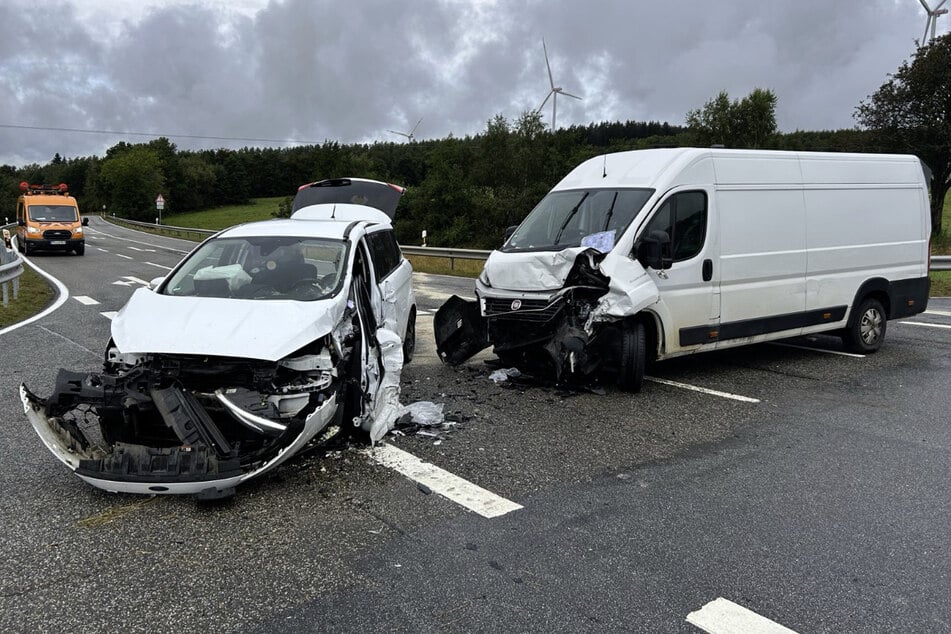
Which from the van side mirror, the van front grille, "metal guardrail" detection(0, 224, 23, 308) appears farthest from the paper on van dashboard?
"metal guardrail" detection(0, 224, 23, 308)

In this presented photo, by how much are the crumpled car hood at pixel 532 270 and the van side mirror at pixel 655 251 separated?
0.61 m

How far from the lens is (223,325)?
4.77 meters

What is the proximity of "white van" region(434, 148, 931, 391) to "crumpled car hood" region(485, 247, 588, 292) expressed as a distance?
14mm

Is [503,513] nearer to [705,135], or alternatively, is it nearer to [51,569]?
[51,569]

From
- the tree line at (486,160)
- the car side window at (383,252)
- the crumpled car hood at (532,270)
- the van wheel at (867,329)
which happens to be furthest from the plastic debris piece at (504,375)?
the tree line at (486,160)

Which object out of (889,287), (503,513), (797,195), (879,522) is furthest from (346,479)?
(889,287)

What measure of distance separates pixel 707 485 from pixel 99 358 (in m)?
7.20

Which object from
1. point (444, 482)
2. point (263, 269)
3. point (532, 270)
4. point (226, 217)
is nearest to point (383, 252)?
point (532, 270)

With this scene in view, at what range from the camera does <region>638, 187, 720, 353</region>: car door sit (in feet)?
23.0

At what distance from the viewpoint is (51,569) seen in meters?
3.51

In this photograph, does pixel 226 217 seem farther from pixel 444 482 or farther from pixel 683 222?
pixel 444 482

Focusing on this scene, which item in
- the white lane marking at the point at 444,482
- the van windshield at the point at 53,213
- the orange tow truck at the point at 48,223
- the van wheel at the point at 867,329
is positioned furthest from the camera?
the van windshield at the point at 53,213

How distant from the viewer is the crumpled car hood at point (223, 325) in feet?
14.8

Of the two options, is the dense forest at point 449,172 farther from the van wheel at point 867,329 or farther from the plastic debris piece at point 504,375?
the plastic debris piece at point 504,375
